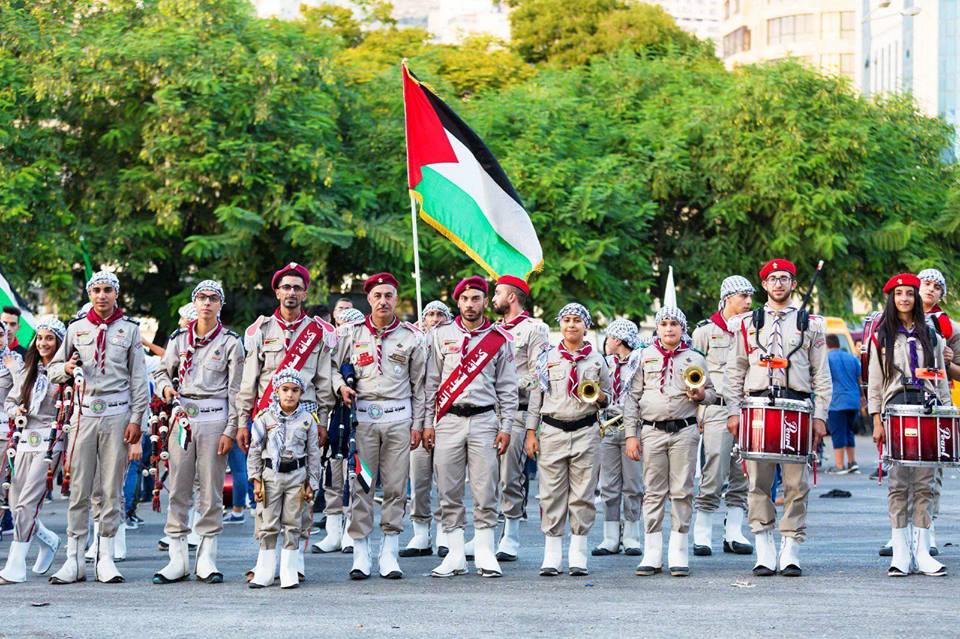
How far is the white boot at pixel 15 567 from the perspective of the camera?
1180 cm

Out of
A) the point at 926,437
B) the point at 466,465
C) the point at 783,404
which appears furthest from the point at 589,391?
the point at 926,437

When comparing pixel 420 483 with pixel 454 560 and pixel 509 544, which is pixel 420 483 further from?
pixel 454 560

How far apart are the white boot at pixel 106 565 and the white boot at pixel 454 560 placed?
7.46 feet

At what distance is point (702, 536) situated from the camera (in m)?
13.5

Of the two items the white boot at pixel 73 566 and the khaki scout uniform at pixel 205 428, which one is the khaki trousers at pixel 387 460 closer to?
the khaki scout uniform at pixel 205 428

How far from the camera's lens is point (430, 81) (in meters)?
32.9

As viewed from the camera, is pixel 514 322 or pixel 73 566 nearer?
pixel 73 566

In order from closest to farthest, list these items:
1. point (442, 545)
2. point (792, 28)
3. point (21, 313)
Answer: point (442, 545), point (21, 313), point (792, 28)

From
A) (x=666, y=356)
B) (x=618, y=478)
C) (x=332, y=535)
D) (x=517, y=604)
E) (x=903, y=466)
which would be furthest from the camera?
(x=618, y=478)

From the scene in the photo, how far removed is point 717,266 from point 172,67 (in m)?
10.7

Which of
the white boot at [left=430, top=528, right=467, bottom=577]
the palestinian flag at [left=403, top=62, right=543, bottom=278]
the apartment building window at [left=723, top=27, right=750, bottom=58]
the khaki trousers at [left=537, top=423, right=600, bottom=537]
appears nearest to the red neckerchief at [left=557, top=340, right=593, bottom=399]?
the khaki trousers at [left=537, top=423, right=600, bottom=537]

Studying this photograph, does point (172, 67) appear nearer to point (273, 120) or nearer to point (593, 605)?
point (273, 120)

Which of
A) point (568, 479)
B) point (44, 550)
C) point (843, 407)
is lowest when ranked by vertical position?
point (44, 550)

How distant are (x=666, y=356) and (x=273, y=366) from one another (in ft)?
9.58
